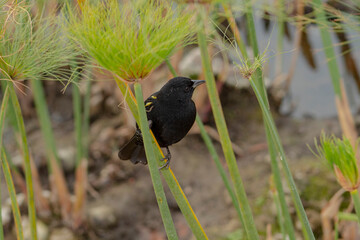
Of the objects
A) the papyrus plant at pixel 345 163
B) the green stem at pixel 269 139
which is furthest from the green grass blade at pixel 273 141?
the papyrus plant at pixel 345 163

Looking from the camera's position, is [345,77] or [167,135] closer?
[167,135]

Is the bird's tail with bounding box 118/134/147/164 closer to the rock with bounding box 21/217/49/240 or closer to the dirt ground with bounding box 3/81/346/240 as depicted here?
the dirt ground with bounding box 3/81/346/240

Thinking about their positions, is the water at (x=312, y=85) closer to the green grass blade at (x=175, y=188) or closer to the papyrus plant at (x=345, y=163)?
the papyrus plant at (x=345, y=163)

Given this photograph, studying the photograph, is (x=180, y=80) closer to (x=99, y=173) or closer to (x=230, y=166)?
(x=230, y=166)

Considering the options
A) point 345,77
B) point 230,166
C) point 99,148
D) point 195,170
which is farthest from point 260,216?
point 230,166

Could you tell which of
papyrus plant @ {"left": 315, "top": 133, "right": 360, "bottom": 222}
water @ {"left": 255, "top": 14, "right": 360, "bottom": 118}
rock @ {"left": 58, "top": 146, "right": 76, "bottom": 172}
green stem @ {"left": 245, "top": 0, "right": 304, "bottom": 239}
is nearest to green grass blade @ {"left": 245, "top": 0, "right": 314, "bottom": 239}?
green stem @ {"left": 245, "top": 0, "right": 304, "bottom": 239}

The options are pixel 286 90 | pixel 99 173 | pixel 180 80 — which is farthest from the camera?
pixel 286 90
